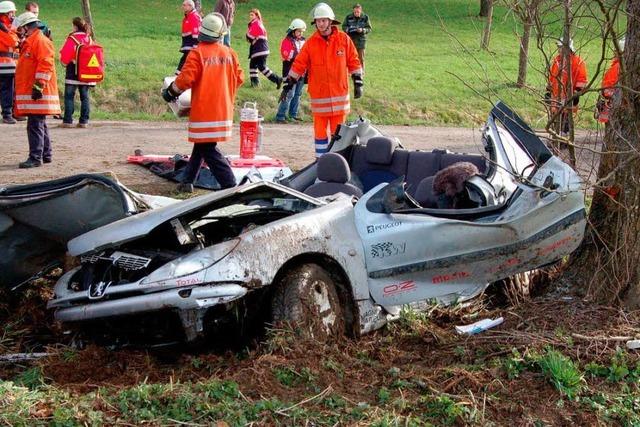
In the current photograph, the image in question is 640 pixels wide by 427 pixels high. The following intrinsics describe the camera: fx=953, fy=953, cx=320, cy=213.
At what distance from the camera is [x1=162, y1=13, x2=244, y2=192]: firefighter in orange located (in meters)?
10.1

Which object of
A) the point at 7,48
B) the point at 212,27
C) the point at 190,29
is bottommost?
the point at 7,48

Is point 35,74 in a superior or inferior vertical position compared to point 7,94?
superior

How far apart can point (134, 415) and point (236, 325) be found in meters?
1.14

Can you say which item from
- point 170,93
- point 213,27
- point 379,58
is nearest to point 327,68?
point 213,27

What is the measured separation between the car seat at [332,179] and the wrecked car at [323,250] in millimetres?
587

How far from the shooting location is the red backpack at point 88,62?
47.8ft

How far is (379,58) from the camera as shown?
25.7 meters

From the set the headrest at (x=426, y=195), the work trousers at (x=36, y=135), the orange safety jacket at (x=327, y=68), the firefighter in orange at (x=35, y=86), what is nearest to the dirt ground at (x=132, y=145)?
the work trousers at (x=36, y=135)

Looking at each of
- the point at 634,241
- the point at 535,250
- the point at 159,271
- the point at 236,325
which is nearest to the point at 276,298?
the point at 236,325

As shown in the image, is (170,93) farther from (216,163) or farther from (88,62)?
(88,62)

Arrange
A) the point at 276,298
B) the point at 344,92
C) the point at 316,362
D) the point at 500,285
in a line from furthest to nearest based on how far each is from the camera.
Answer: the point at 344,92, the point at 500,285, the point at 276,298, the point at 316,362

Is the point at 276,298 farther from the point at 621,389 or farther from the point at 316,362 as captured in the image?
the point at 621,389

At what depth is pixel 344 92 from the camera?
11.8 meters

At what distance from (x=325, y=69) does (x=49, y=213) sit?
6.11 metres
